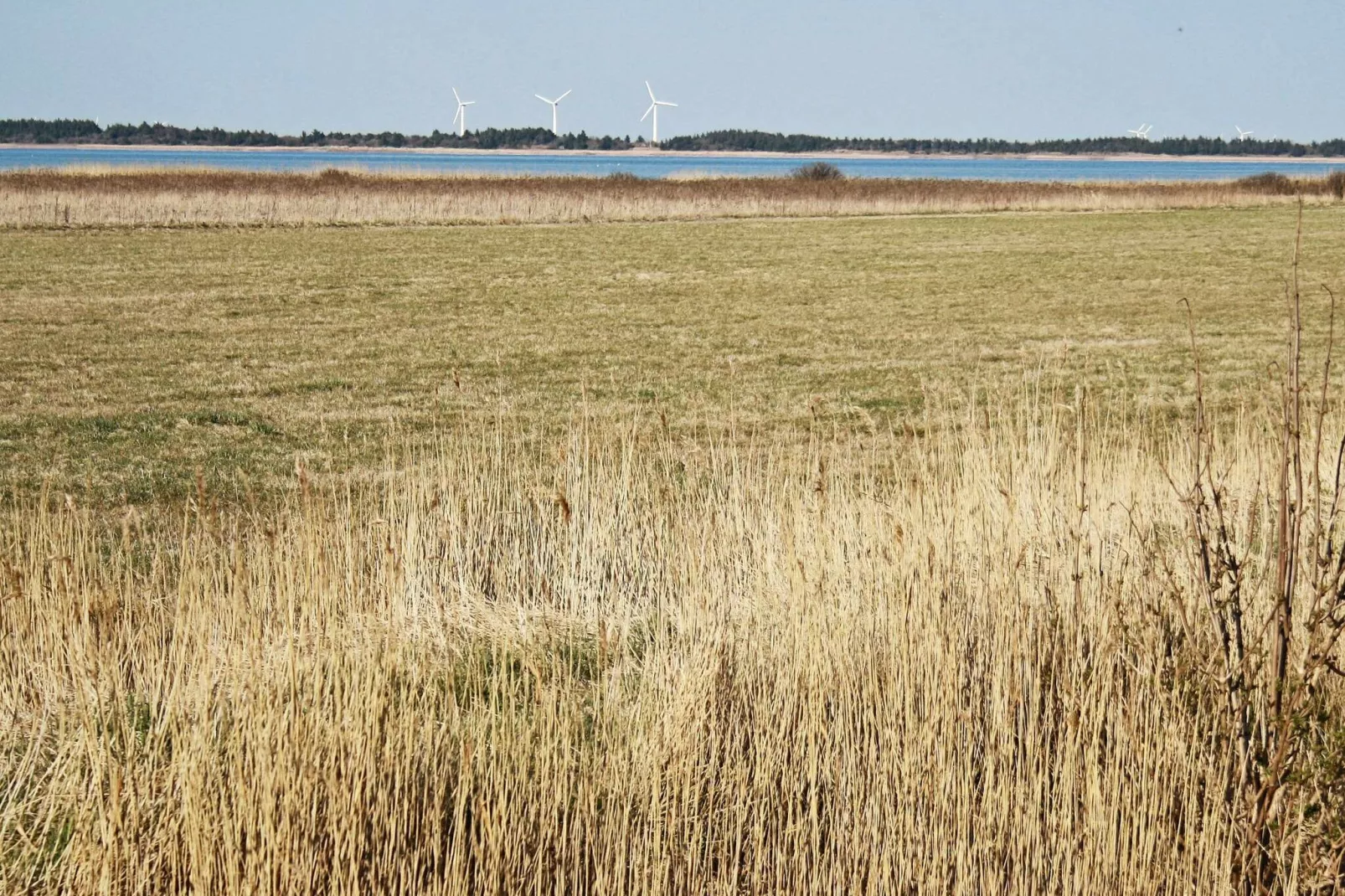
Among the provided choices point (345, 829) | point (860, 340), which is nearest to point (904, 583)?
point (345, 829)

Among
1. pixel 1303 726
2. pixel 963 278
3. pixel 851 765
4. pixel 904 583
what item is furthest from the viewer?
pixel 963 278

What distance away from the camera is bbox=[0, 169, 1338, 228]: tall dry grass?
111 ft

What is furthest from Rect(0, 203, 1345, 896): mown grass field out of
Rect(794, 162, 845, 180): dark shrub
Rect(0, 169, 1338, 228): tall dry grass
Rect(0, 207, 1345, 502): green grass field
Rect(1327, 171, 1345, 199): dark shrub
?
Rect(794, 162, 845, 180): dark shrub

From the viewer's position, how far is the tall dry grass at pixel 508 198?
3394 centimetres

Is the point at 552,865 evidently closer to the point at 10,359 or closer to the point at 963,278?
the point at 10,359

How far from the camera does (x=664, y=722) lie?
13.3 ft

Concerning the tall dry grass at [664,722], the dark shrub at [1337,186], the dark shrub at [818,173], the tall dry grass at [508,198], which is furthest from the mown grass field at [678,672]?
the dark shrub at [818,173]

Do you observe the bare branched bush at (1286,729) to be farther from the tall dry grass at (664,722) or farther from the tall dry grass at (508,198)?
the tall dry grass at (508,198)

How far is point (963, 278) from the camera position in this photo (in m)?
22.7

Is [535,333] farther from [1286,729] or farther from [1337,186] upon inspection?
[1337,186]

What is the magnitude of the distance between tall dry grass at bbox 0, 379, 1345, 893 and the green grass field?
736mm

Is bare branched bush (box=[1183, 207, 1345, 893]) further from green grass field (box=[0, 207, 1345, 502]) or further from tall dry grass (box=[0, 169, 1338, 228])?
tall dry grass (box=[0, 169, 1338, 228])

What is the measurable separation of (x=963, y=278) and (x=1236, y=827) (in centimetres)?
1995

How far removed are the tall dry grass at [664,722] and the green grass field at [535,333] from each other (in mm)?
736
